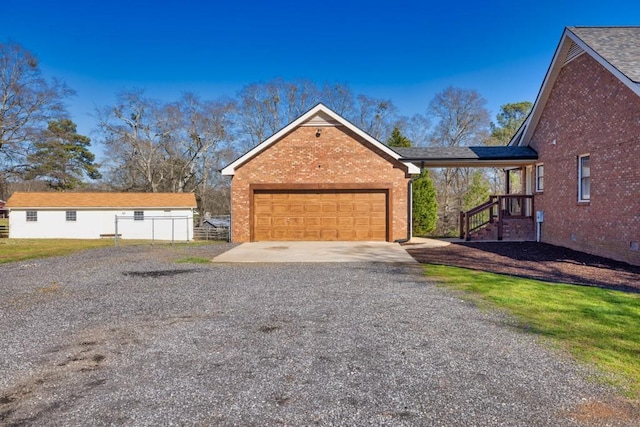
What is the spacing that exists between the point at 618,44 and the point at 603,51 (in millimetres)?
1153

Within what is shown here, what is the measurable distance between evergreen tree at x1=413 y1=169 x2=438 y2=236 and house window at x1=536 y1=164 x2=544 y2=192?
710 centimetres

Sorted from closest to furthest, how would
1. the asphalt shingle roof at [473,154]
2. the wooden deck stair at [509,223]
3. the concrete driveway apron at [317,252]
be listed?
the concrete driveway apron at [317,252] → the asphalt shingle roof at [473,154] → the wooden deck stair at [509,223]

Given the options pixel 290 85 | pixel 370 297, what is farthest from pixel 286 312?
pixel 290 85

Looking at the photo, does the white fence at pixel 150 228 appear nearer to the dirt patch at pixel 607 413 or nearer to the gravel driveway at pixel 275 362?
the gravel driveway at pixel 275 362

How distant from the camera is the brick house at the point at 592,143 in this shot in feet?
33.4

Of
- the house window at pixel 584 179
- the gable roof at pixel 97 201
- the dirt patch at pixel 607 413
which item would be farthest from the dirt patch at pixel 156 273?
the gable roof at pixel 97 201

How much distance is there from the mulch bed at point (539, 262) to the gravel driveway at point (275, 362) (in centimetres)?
326

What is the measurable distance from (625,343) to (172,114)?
37989 millimetres

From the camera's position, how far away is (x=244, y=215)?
647 inches

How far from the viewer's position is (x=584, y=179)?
12.6 metres

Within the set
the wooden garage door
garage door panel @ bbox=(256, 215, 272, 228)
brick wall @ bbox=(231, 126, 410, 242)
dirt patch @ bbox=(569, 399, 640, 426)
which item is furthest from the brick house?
garage door panel @ bbox=(256, 215, 272, 228)

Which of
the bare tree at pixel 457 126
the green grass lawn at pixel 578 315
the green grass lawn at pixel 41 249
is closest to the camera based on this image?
the green grass lawn at pixel 578 315

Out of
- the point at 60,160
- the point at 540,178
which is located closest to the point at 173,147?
the point at 60,160

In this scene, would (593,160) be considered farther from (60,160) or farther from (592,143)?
(60,160)
